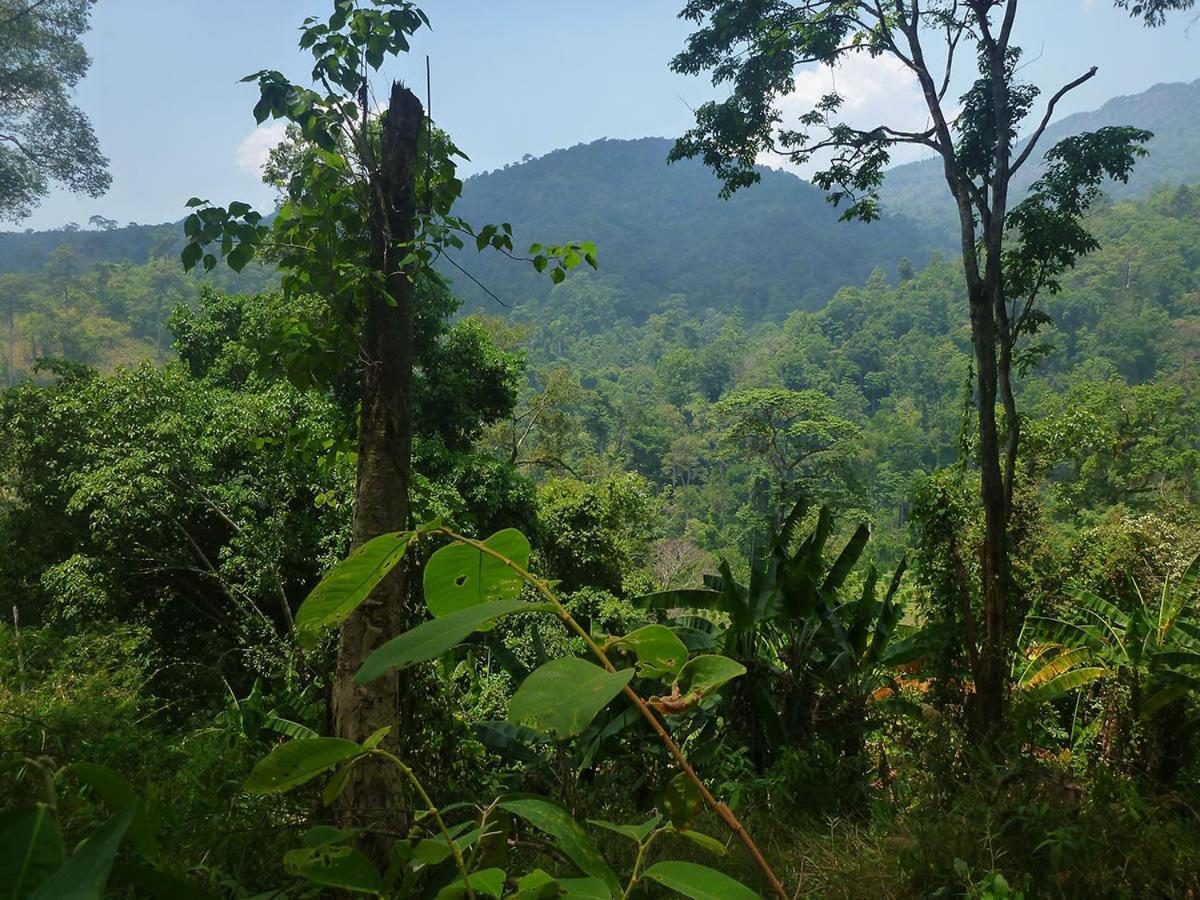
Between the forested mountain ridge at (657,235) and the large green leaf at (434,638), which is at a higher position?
the forested mountain ridge at (657,235)

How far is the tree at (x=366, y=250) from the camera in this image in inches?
55.2

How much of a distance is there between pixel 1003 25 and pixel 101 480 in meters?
7.96

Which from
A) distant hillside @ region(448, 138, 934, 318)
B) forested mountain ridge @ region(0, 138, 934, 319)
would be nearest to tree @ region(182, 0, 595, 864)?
forested mountain ridge @ region(0, 138, 934, 319)

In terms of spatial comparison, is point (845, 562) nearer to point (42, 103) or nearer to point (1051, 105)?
point (1051, 105)

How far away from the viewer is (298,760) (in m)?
0.34

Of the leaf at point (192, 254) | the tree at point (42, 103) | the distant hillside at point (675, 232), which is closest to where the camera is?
the leaf at point (192, 254)

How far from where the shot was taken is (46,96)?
16047 mm

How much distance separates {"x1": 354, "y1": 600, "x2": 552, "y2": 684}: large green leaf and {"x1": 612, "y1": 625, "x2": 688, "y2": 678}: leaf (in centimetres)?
8

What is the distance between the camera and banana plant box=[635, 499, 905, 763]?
3.31m

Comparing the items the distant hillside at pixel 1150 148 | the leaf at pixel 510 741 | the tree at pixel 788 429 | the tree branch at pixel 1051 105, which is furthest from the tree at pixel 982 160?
the distant hillside at pixel 1150 148

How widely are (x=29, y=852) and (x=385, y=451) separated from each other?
50.5 inches

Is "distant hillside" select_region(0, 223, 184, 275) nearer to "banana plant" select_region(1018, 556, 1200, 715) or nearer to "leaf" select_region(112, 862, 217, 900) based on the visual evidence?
"banana plant" select_region(1018, 556, 1200, 715)

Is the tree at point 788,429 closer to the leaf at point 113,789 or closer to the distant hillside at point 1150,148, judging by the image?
the leaf at point 113,789

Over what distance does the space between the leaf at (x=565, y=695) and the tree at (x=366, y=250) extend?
1144mm
